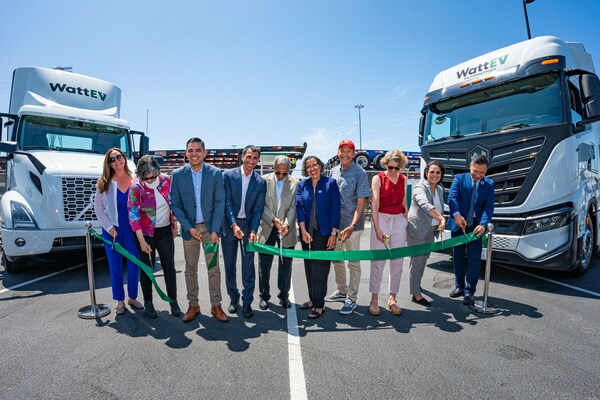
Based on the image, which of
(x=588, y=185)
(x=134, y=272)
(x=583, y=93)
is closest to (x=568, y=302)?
(x=588, y=185)

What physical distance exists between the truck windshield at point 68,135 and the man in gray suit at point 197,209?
421cm

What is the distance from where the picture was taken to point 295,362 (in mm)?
2779

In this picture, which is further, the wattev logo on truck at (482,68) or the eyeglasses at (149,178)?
the wattev logo on truck at (482,68)

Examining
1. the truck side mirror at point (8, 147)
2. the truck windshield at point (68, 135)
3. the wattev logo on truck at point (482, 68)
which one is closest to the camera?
the wattev logo on truck at point (482, 68)

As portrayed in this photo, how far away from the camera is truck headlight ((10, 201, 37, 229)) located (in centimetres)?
514

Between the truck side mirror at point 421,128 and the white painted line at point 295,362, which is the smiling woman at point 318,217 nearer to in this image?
the white painted line at point 295,362

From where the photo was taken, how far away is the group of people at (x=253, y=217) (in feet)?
12.2

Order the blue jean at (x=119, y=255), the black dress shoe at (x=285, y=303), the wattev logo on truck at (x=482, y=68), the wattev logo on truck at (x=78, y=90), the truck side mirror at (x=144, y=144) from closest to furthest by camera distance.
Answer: the blue jean at (x=119, y=255) → the black dress shoe at (x=285, y=303) → the wattev logo on truck at (x=482, y=68) → the wattev logo on truck at (x=78, y=90) → the truck side mirror at (x=144, y=144)

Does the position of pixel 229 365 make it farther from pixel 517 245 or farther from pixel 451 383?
pixel 517 245

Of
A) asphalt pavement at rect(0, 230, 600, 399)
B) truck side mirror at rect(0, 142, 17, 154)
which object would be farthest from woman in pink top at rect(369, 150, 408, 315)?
truck side mirror at rect(0, 142, 17, 154)

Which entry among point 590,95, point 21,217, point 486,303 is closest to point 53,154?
point 21,217

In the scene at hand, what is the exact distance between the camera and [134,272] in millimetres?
4066

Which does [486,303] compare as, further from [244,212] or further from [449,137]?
[244,212]

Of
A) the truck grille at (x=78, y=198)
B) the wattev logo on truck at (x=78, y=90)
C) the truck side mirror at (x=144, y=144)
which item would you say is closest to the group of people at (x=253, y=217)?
the truck grille at (x=78, y=198)
